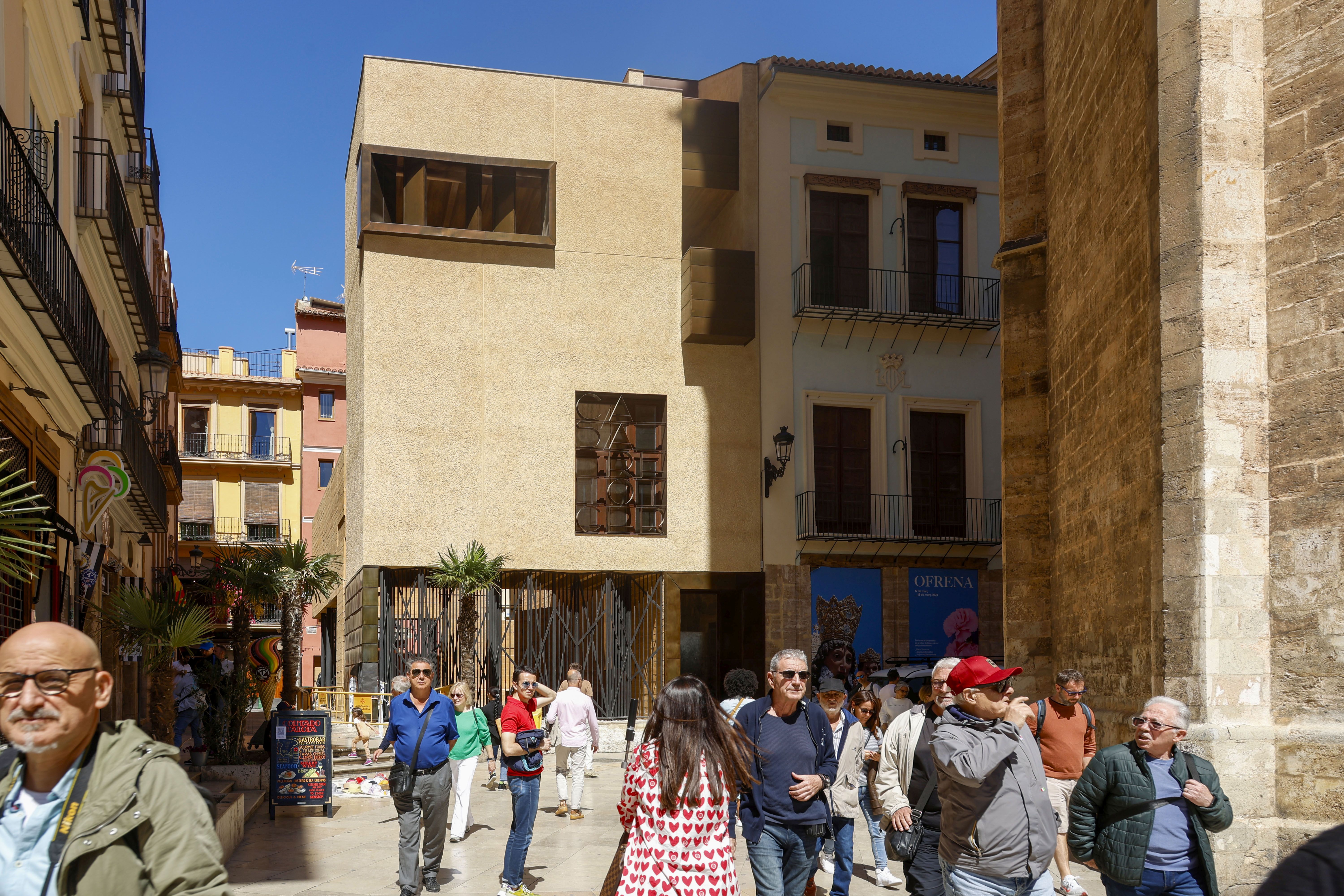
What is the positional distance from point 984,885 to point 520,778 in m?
5.17

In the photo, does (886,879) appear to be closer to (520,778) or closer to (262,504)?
(520,778)

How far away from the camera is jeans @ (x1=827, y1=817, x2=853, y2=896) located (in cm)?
831

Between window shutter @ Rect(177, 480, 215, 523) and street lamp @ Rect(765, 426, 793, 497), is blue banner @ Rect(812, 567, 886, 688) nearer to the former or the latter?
street lamp @ Rect(765, 426, 793, 497)

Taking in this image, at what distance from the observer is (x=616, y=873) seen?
5.38m

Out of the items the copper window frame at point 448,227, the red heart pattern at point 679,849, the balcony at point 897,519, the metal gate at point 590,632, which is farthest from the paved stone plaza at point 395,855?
the copper window frame at point 448,227

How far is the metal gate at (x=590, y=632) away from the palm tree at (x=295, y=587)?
360 cm

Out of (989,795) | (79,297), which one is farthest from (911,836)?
(79,297)

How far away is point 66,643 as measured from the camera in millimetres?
3117

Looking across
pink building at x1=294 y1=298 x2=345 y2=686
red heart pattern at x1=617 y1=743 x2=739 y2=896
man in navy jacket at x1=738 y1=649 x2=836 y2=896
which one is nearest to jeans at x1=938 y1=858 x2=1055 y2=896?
red heart pattern at x1=617 y1=743 x2=739 y2=896

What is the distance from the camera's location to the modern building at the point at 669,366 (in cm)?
2438

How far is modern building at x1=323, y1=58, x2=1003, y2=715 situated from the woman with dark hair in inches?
58.3

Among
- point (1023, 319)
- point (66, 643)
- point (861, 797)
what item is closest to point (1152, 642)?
point (861, 797)

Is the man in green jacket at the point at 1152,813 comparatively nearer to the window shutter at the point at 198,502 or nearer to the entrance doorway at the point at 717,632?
the entrance doorway at the point at 717,632

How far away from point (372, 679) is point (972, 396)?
13277 mm
